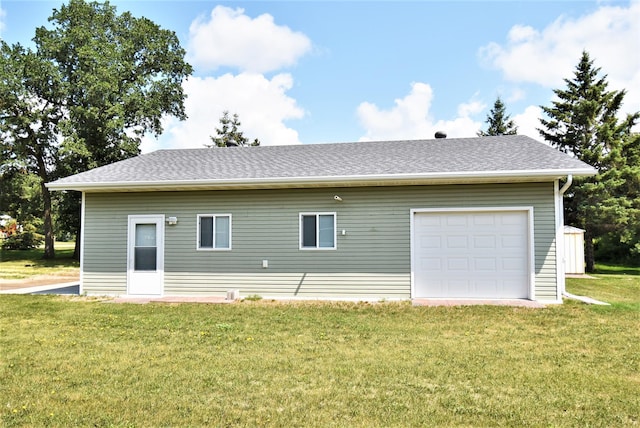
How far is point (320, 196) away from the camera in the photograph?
9.38 metres

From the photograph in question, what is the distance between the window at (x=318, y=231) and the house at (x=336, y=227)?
0.9 inches

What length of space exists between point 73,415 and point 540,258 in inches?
Result: 328

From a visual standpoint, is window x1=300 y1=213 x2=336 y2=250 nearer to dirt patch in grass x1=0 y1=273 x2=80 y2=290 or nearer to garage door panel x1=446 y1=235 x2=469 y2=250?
garage door panel x1=446 y1=235 x2=469 y2=250

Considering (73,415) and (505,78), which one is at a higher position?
(505,78)

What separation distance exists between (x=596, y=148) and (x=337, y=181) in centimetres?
1541

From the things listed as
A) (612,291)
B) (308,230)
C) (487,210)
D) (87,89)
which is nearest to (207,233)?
(308,230)

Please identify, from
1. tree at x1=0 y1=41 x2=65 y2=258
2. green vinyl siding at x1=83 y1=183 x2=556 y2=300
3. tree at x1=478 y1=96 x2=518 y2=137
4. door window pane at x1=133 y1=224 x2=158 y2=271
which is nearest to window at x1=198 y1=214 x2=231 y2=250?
green vinyl siding at x1=83 y1=183 x2=556 y2=300

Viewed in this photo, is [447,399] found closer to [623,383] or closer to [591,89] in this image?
[623,383]

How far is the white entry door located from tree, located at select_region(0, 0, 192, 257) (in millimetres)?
12061

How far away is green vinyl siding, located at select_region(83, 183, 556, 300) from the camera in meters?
8.91

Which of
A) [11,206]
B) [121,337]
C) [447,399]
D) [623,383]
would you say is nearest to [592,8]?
A: [623,383]

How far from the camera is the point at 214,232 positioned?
9703mm

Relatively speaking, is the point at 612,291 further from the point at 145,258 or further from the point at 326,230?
the point at 145,258

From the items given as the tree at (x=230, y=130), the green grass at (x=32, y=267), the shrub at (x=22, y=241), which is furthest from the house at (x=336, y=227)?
the tree at (x=230, y=130)
